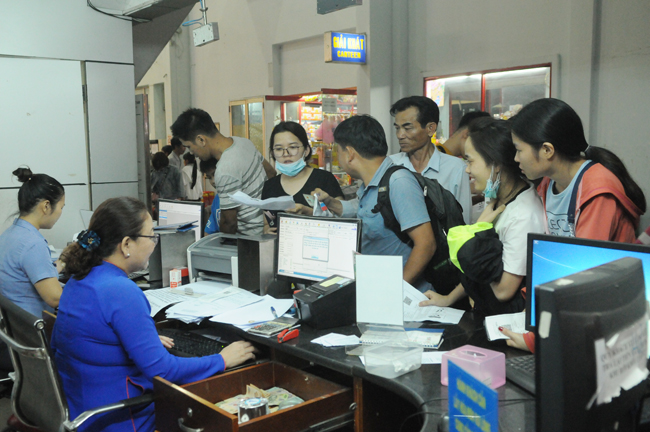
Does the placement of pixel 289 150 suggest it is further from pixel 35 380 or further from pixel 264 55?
pixel 264 55

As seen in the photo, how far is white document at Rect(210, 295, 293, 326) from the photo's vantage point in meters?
2.27

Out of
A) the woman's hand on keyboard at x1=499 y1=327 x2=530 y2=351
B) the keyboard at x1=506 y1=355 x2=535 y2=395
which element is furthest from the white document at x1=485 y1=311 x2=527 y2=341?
the keyboard at x1=506 y1=355 x2=535 y2=395

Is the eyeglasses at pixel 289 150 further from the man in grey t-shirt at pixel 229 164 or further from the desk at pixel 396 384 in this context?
the desk at pixel 396 384

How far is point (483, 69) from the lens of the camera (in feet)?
19.0

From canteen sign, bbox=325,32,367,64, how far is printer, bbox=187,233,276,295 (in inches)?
151

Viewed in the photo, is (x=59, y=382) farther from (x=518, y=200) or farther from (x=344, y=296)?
(x=518, y=200)

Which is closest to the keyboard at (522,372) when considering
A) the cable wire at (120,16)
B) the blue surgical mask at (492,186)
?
the blue surgical mask at (492,186)

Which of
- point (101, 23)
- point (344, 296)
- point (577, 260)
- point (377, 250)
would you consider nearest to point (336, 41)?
point (101, 23)

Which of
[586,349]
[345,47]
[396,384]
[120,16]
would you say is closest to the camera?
[586,349]

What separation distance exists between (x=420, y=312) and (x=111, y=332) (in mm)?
1130

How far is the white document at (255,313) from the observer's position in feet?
7.45

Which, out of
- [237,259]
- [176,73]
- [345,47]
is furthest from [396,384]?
[176,73]

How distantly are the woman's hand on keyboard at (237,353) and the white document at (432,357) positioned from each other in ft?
2.14

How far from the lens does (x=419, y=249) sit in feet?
7.64
